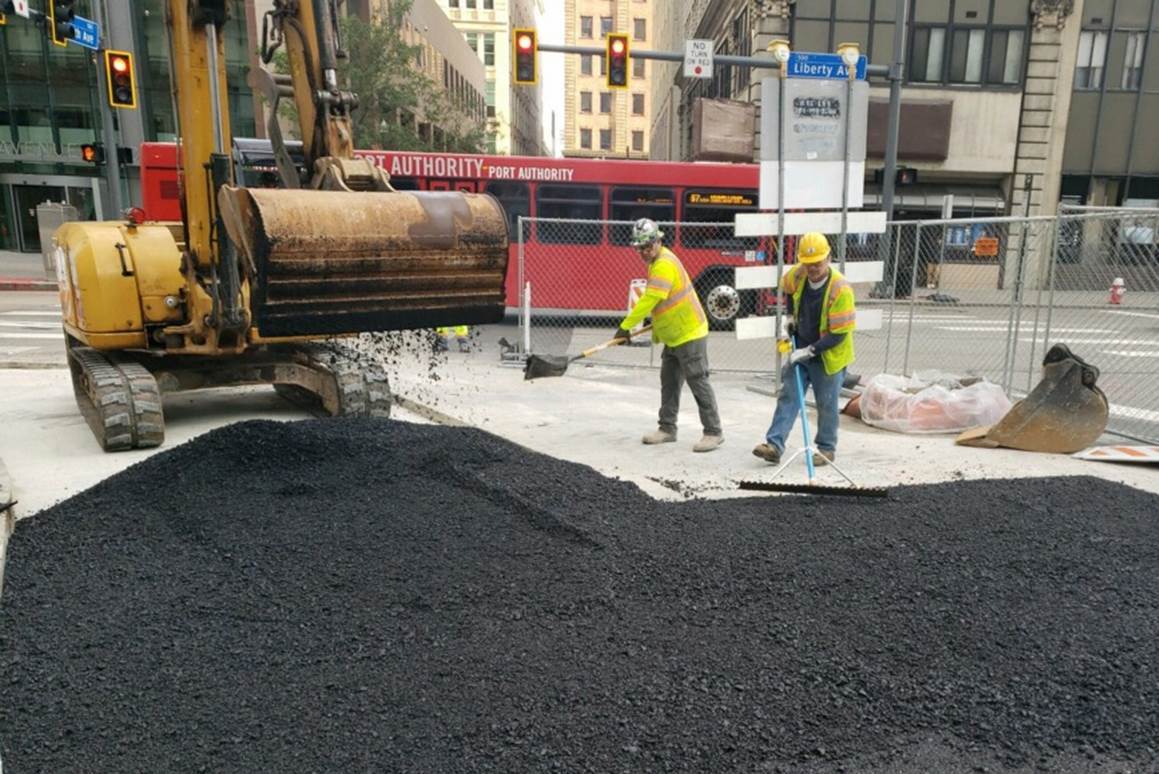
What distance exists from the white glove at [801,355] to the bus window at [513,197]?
31.7 feet

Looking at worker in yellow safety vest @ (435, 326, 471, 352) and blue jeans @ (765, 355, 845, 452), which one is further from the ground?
blue jeans @ (765, 355, 845, 452)

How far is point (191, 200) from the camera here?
6.04 m

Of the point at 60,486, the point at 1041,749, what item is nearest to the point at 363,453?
the point at 60,486

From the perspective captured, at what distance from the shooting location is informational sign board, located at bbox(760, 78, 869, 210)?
7.79 m

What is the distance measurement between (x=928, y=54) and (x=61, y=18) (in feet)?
71.1

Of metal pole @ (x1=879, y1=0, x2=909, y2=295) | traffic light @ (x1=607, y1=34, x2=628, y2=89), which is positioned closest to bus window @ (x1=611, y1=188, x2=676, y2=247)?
traffic light @ (x1=607, y1=34, x2=628, y2=89)

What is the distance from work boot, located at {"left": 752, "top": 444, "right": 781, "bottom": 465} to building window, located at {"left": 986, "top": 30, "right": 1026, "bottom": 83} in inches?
890

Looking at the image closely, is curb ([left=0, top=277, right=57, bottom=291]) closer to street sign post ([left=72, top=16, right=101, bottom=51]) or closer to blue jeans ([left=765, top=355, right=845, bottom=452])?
street sign post ([left=72, top=16, right=101, bottom=51])

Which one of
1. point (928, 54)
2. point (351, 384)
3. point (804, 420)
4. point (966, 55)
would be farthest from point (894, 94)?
point (351, 384)

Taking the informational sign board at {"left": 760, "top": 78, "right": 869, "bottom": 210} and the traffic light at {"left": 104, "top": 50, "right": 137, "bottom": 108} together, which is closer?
the informational sign board at {"left": 760, "top": 78, "right": 869, "bottom": 210}

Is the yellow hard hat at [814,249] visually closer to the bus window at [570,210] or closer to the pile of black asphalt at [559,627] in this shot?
the pile of black asphalt at [559,627]

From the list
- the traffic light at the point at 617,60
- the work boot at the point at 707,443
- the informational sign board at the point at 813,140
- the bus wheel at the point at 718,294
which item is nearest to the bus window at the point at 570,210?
the bus wheel at the point at 718,294

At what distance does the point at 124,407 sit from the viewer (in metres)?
6.14

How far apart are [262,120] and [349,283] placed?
26.3 meters
